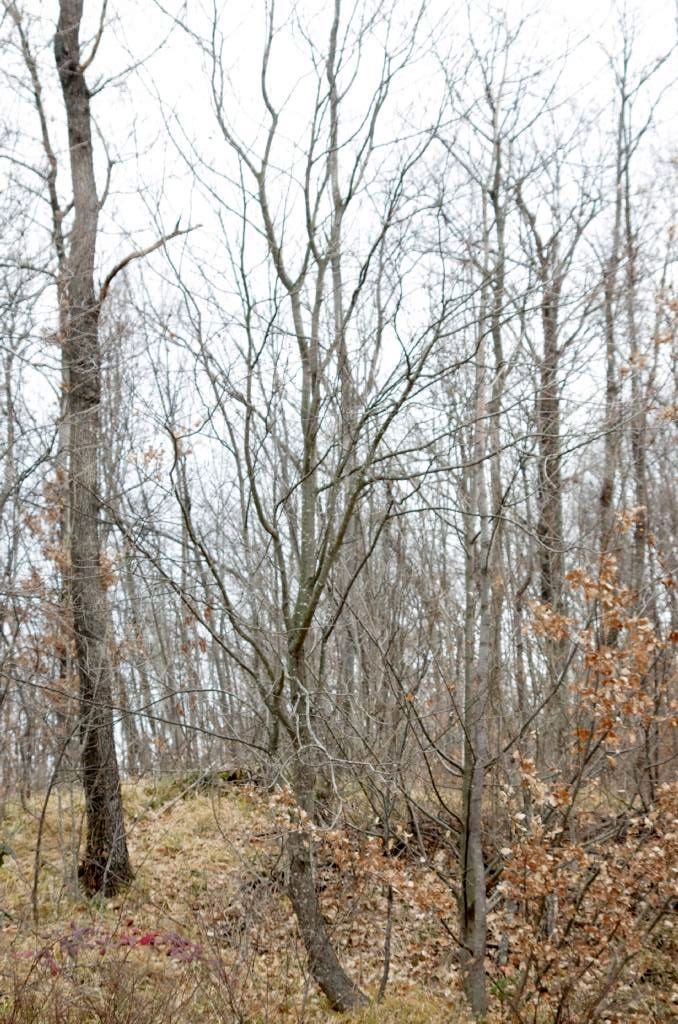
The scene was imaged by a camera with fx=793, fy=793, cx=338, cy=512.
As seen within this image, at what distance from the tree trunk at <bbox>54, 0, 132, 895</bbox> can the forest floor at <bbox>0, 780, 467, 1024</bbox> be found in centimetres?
24

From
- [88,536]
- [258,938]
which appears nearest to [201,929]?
[258,938]

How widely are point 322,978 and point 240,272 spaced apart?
4.61m

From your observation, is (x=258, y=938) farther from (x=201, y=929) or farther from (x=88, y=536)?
(x=88, y=536)

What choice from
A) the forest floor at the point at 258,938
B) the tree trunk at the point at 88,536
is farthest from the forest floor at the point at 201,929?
the tree trunk at the point at 88,536

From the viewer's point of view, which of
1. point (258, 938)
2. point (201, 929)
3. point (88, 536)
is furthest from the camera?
point (88, 536)

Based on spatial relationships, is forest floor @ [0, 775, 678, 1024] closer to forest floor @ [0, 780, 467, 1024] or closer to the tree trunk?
forest floor @ [0, 780, 467, 1024]

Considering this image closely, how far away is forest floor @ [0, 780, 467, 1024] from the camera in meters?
4.47

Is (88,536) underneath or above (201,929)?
above

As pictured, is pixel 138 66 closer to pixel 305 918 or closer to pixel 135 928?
pixel 305 918

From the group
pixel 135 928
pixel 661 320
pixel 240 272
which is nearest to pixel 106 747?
pixel 135 928

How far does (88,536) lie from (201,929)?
328 cm

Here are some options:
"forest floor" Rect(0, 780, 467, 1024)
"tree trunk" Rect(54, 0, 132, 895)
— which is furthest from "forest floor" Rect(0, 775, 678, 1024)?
"tree trunk" Rect(54, 0, 132, 895)

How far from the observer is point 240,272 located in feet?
15.4

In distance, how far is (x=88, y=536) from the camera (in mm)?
6926
